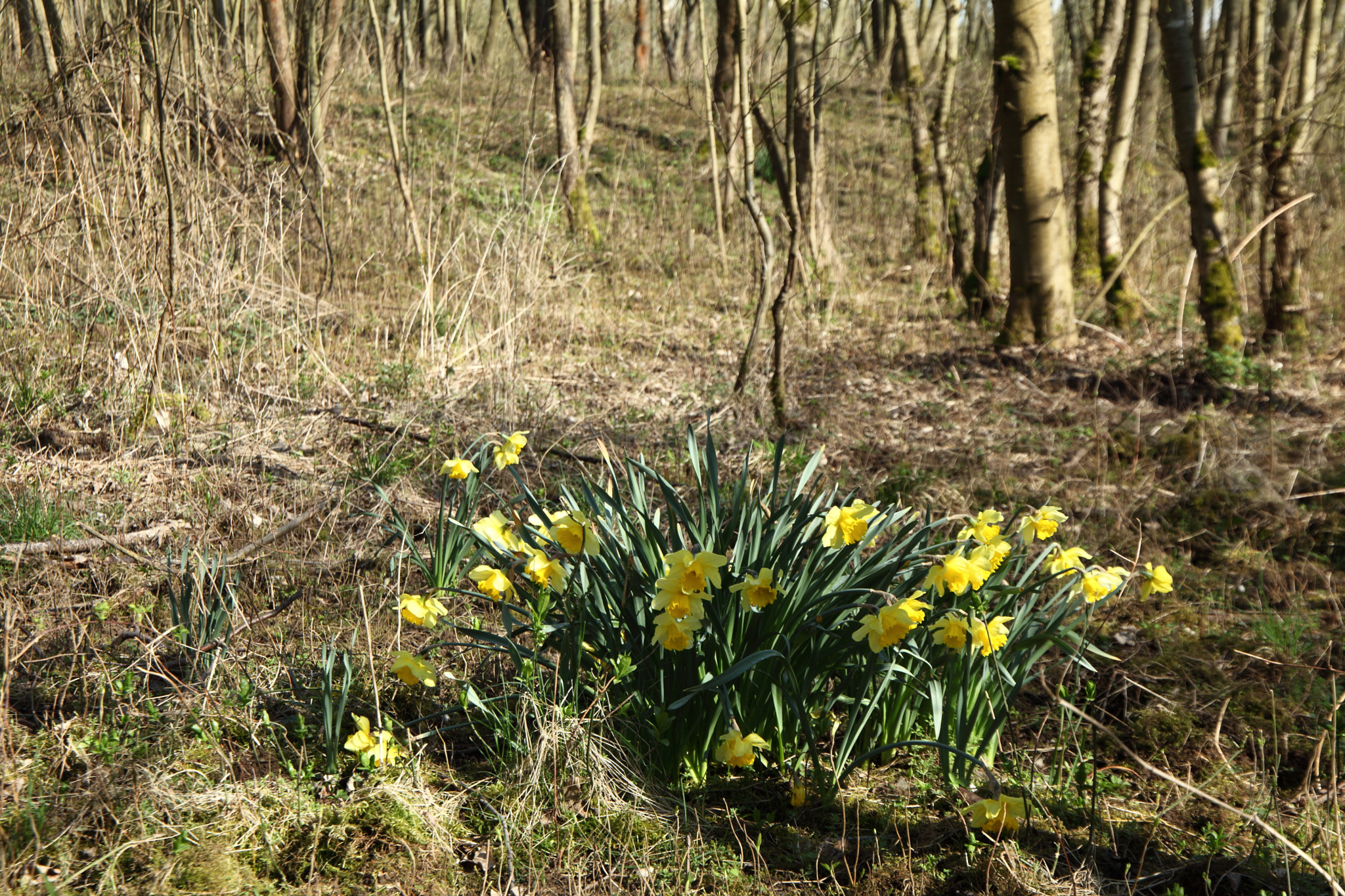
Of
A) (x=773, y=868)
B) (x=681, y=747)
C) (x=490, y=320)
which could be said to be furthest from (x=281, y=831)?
(x=490, y=320)

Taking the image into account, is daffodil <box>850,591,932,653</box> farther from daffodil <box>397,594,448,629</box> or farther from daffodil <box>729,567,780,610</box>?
daffodil <box>397,594,448,629</box>

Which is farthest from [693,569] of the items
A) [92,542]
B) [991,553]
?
[92,542]

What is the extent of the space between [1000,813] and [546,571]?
115cm

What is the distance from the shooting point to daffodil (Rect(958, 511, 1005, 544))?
2238 millimetres

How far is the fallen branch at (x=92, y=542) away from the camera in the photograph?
10.0 ft

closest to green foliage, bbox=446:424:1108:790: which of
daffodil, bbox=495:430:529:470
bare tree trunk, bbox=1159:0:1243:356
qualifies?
daffodil, bbox=495:430:529:470

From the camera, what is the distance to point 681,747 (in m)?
2.24

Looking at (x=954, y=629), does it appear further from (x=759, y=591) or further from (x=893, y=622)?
(x=759, y=591)

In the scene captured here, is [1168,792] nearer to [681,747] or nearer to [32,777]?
[681,747]

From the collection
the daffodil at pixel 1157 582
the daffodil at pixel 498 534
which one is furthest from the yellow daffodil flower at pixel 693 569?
the daffodil at pixel 1157 582

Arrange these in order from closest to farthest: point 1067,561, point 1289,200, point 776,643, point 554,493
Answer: point 776,643, point 1067,561, point 554,493, point 1289,200

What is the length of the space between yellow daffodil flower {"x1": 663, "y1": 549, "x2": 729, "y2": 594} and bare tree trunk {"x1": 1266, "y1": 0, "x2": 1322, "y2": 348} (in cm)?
575

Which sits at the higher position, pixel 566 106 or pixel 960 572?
pixel 566 106

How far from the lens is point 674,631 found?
6.57 feet
